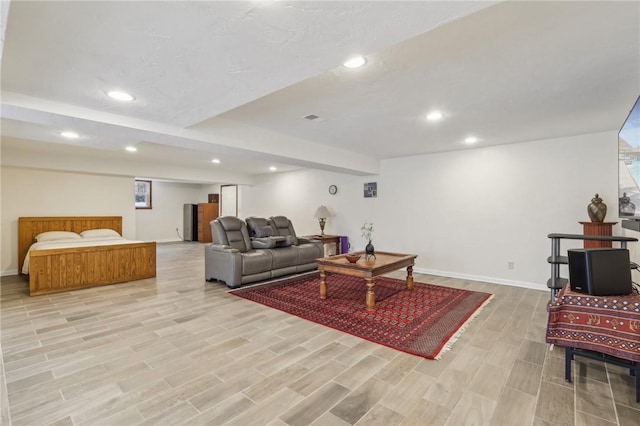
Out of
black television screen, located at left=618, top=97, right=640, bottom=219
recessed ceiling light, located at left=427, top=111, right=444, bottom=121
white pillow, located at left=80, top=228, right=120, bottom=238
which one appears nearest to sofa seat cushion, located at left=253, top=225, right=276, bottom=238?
white pillow, located at left=80, top=228, right=120, bottom=238

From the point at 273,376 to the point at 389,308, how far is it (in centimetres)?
181

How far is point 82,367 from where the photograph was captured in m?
2.21

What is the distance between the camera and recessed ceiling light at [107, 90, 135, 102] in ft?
7.55

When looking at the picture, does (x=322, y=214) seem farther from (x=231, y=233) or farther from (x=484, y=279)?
(x=484, y=279)

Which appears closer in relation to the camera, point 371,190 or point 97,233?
point 97,233

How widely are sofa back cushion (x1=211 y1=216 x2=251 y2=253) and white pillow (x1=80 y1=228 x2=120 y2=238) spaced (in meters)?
2.47

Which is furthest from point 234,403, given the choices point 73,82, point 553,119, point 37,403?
point 553,119

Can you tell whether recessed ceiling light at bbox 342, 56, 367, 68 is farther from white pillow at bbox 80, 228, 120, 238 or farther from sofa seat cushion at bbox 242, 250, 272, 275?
white pillow at bbox 80, 228, 120, 238

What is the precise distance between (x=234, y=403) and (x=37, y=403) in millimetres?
1199

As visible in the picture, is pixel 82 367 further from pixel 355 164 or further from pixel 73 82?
pixel 355 164

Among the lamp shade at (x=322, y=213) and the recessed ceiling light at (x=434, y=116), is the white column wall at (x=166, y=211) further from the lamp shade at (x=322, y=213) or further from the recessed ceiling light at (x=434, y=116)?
the recessed ceiling light at (x=434, y=116)

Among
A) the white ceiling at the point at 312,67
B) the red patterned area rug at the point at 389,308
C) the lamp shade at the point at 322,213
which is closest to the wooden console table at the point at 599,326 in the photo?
the red patterned area rug at the point at 389,308

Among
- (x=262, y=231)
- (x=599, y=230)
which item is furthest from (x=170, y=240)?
(x=599, y=230)

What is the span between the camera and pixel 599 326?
190 centimetres
